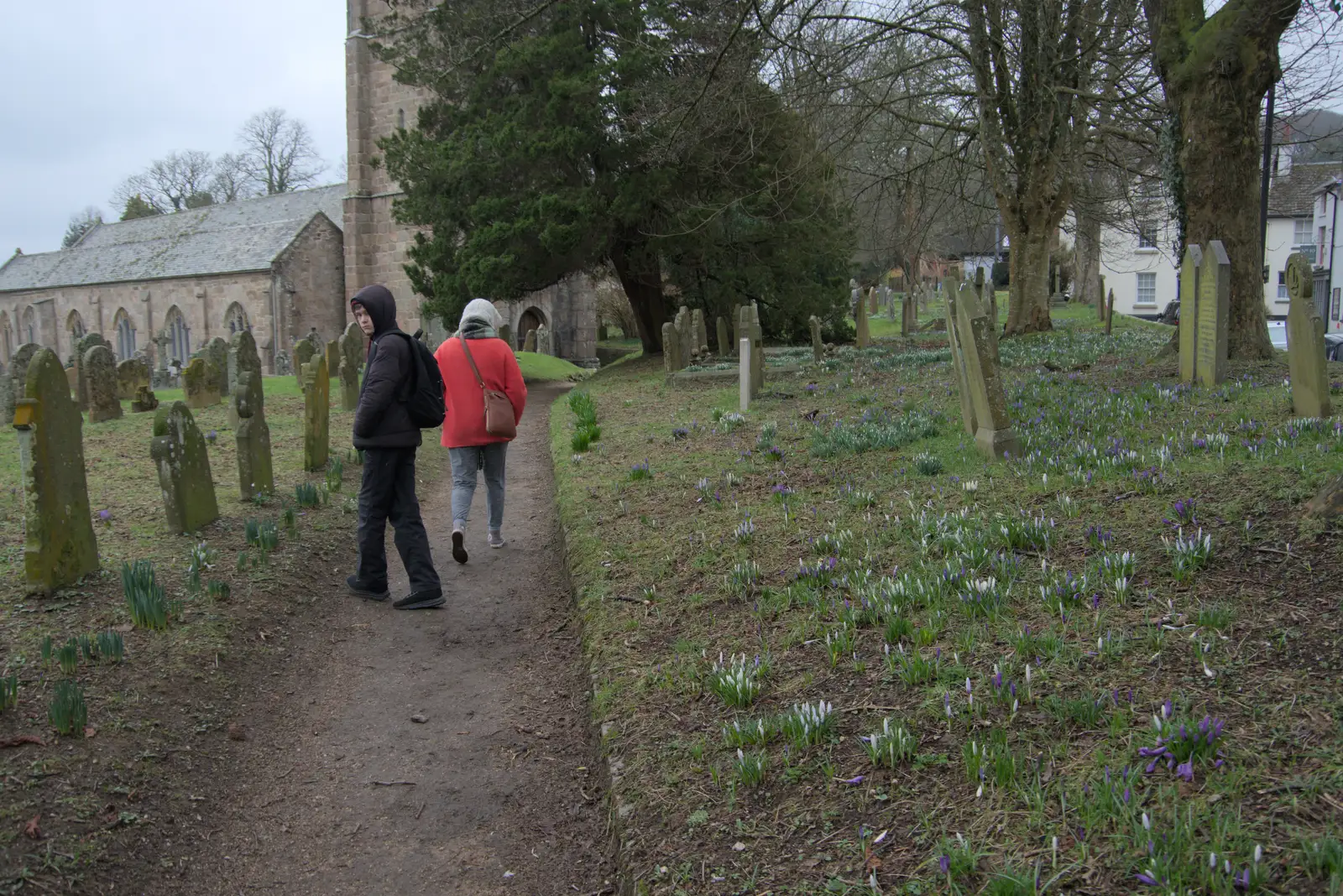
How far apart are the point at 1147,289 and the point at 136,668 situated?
53701 millimetres

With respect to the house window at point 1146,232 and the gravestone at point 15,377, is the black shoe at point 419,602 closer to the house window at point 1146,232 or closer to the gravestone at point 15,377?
the gravestone at point 15,377

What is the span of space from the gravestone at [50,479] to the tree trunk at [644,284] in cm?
1669

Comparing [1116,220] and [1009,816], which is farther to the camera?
[1116,220]

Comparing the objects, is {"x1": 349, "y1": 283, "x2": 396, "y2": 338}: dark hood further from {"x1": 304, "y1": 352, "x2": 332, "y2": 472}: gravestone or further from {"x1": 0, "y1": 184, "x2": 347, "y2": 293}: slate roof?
{"x1": 0, "y1": 184, "x2": 347, "y2": 293}: slate roof

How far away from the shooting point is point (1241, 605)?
12.1ft

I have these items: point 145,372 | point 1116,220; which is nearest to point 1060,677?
point 145,372

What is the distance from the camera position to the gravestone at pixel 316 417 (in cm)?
989

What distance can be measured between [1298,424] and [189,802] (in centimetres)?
686

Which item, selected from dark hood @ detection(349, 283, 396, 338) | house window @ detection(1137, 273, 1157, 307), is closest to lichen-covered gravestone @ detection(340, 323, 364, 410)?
dark hood @ detection(349, 283, 396, 338)

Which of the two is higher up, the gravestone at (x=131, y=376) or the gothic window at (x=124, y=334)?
the gothic window at (x=124, y=334)

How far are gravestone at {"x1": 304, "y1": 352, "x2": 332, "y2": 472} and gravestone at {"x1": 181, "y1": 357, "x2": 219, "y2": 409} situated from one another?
7.74 metres

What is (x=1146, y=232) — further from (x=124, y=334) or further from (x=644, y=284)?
(x=124, y=334)

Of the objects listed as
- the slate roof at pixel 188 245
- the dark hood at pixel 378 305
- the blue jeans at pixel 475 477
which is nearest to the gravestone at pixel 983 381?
the blue jeans at pixel 475 477

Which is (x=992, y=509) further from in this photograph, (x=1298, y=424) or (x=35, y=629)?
(x=35, y=629)
